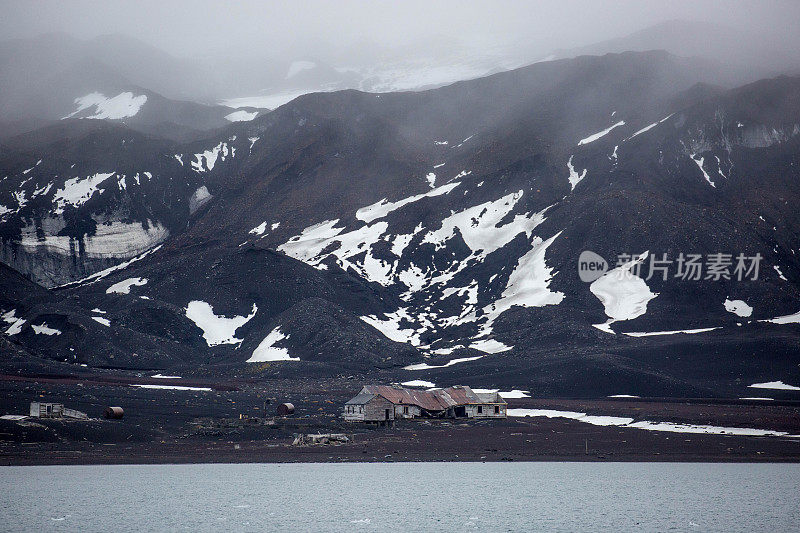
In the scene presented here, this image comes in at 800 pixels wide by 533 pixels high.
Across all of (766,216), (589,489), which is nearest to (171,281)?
(766,216)

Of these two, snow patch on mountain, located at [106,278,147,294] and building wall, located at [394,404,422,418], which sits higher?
snow patch on mountain, located at [106,278,147,294]

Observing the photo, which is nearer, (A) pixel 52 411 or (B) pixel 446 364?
(A) pixel 52 411

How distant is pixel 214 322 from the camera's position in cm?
17362

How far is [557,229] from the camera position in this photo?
195 metres

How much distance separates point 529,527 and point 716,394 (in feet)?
276

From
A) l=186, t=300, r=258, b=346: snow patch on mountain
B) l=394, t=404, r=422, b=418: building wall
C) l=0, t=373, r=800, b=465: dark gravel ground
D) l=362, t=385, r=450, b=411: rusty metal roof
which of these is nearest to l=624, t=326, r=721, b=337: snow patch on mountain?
l=0, t=373, r=800, b=465: dark gravel ground

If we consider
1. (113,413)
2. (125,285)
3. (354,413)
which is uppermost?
(125,285)

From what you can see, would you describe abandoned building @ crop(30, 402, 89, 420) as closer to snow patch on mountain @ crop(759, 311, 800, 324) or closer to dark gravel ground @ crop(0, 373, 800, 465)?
dark gravel ground @ crop(0, 373, 800, 465)

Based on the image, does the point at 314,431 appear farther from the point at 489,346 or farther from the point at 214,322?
the point at 214,322

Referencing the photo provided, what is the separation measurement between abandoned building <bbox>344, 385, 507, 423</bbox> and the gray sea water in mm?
18446

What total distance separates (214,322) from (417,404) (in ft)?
264

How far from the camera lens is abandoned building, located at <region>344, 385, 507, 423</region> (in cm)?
9631

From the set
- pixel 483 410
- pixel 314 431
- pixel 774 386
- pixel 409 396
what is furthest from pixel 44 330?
pixel 774 386

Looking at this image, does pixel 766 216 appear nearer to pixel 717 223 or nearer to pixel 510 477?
pixel 717 223
